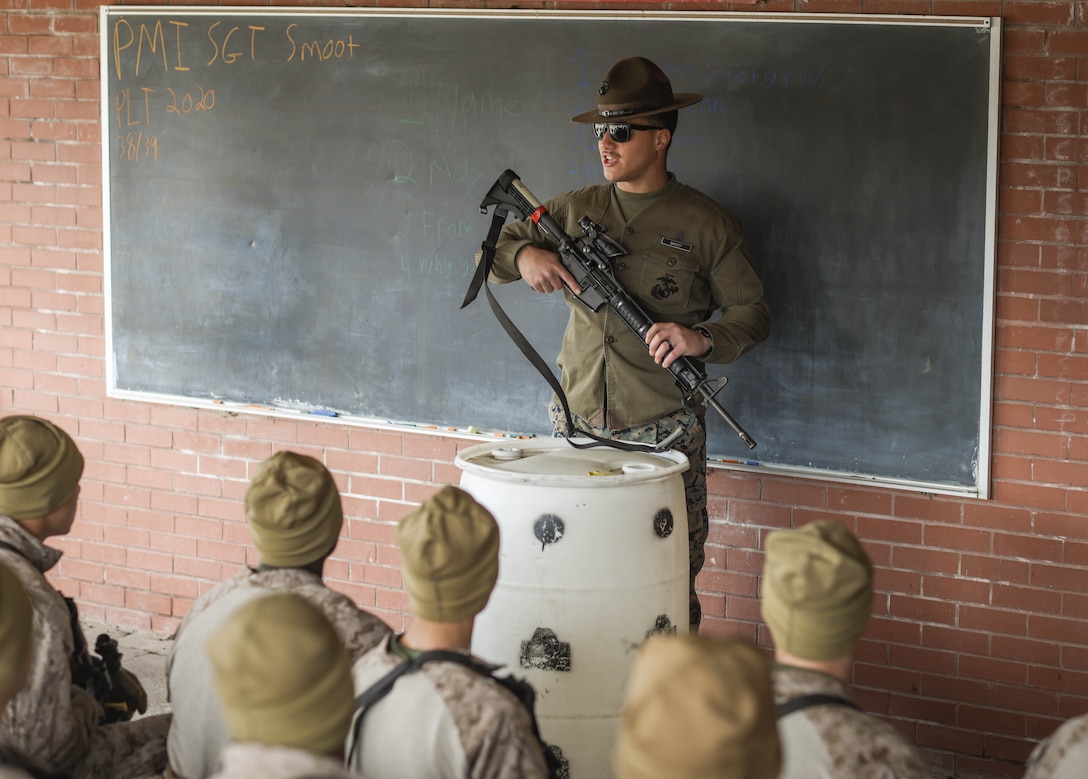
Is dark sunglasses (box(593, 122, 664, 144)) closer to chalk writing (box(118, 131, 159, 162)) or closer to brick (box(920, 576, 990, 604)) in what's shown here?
brick (box(920, 576, 990, 604))

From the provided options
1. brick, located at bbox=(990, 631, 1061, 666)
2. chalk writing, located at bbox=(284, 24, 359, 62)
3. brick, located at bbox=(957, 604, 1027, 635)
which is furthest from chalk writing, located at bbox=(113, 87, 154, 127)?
brick, located at bbox=(990, 631, 1061, 666)

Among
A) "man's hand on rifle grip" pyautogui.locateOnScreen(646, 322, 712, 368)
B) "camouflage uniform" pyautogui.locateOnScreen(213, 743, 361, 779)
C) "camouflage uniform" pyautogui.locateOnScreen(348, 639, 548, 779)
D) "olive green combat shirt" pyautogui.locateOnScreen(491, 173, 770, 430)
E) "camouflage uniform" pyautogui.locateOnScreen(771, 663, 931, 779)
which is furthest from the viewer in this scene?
"olive green combat shirt" pyautogui.locateOnScreen(491, 173, 770, 430)

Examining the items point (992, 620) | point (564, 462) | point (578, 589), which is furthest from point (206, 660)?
point (992, 620)

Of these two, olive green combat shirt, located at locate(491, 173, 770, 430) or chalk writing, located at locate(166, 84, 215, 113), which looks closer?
olive green combat shirt, located at locate(491, 173, 770, 430)

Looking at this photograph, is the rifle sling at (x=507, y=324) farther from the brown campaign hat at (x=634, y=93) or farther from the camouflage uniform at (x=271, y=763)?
the camouflage uniform at (x=271, y=763)

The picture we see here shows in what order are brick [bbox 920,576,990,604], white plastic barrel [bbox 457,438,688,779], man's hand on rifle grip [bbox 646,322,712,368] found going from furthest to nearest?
brick [bbox 920,576,990,604] < man's hand on rifle grip [bbox 646,322,712,368] < white plastic barrel [bbox 457,438,688,779]

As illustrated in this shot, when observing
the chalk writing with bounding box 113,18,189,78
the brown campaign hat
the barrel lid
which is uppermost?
the chalk writing with bounding box 113,18,189,78

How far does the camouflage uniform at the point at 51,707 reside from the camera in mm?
2000

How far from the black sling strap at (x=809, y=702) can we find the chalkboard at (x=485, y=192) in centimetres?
164

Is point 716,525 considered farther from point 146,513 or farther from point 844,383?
point 146,513

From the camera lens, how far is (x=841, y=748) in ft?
5.20

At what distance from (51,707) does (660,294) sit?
5.67ft

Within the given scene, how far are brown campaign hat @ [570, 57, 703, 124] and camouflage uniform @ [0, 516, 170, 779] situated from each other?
5.49 feet

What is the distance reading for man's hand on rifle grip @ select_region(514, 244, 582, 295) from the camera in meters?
3.06
